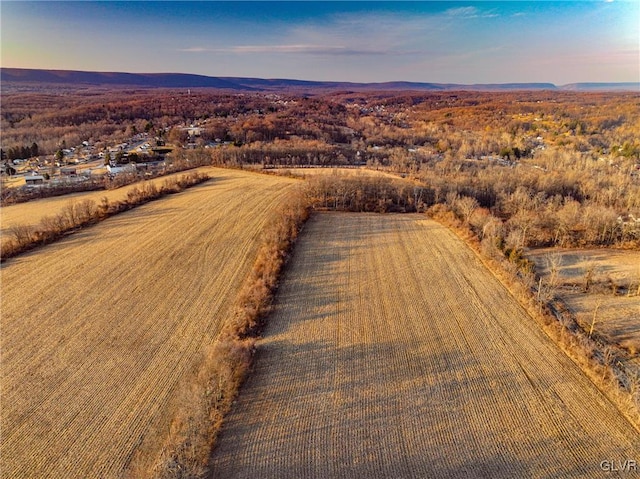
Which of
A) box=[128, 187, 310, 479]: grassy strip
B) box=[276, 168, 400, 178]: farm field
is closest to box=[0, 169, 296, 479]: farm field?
box=[128, 187, 310, 479]: grassy strip

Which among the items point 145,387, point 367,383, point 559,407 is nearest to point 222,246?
point 145,387

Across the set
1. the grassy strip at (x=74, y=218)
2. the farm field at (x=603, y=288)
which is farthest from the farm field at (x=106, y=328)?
the farm field at (x=603, y=288)

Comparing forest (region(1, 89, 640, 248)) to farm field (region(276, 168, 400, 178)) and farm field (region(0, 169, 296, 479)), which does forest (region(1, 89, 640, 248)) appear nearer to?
farm field (region(276, 168, 400, 178))

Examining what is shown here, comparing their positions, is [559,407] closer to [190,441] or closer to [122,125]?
[190,441]

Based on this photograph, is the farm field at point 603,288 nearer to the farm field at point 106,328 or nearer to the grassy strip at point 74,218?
the farm field at point 106,328

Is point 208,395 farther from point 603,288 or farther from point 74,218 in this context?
point 74,218
